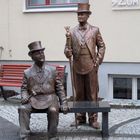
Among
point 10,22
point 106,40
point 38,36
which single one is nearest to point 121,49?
point 106,40

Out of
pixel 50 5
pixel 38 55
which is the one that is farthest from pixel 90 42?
pixel 50 5

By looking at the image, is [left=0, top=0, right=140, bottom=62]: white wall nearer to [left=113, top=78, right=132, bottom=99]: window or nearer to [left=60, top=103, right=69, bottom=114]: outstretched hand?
[left=113, top=78, right=132, bottom=99]: window

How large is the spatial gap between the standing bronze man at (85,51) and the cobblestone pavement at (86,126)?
343mm

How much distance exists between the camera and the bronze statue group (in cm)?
771

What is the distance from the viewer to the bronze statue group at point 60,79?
25.3ft

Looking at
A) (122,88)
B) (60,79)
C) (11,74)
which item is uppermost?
(60,79)

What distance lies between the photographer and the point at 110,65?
1175cm

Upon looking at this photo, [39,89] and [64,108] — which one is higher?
[39,89]

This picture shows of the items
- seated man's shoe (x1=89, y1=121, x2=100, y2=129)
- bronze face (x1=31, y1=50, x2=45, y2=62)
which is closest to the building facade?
seated man's shoe (x1=89, y1=121, x2=100, y2=129)

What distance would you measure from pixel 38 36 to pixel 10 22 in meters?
0.81

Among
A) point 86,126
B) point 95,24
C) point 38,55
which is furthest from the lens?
point 95,24

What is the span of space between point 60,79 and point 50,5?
4.68 meters

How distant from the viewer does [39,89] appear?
7.85 metres

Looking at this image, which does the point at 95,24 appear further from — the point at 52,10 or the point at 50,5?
the point at 50,5
